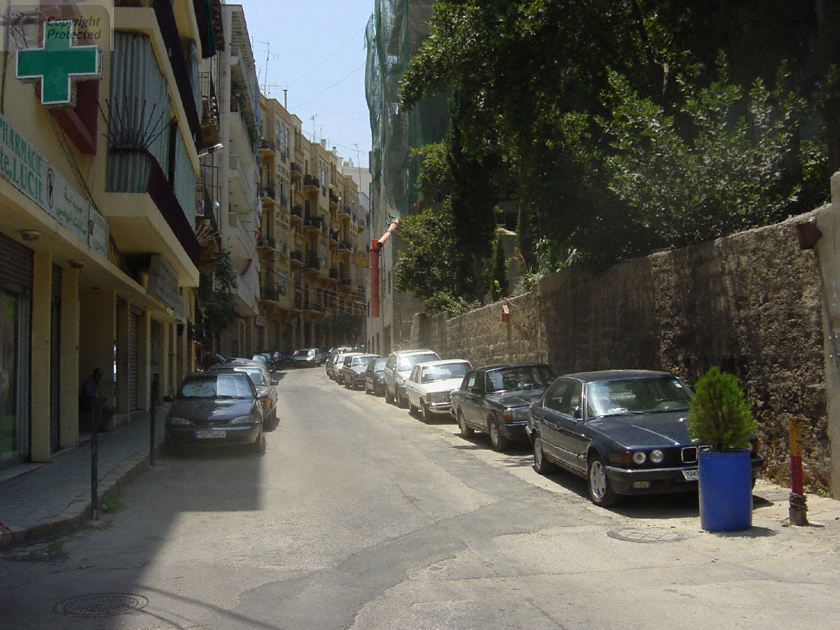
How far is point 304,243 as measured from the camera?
76.0 metres

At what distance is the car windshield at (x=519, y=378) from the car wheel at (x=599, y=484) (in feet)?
19.9

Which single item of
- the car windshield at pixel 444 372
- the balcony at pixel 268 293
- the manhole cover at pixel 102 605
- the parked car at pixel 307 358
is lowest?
the manhole cover at pixel 102 605

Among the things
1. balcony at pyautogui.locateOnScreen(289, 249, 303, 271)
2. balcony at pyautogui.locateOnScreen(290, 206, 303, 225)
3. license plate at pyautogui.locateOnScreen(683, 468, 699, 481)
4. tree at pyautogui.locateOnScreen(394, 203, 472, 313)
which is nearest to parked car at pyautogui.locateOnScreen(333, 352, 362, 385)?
tree at pyautogui.locateOnScreen(394, 203, 472, 313)

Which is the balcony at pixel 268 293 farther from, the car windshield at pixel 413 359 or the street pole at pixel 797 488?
the street pole at pixel 797 488

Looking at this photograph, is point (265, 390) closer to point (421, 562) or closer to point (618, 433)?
point (618, 433)

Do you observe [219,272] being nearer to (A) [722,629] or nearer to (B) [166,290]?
(B) [166,290]

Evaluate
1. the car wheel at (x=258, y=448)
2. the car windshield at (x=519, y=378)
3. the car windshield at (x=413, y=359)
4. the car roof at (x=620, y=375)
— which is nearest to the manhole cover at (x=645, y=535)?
the car roof at (x=620, y=375)

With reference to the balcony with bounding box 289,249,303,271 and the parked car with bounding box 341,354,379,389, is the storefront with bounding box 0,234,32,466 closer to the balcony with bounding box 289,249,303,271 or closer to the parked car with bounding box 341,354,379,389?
the parked car with bounding box 341,354,379,389

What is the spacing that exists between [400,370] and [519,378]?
11265mm

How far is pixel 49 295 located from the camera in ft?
42.2

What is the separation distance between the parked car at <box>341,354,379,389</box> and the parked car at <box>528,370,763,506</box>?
25264mm

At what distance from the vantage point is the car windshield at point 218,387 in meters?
15.8

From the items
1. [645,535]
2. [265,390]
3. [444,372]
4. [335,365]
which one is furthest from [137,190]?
[335,365]

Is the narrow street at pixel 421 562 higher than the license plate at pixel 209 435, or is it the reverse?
the license plate at pixel 209 435
